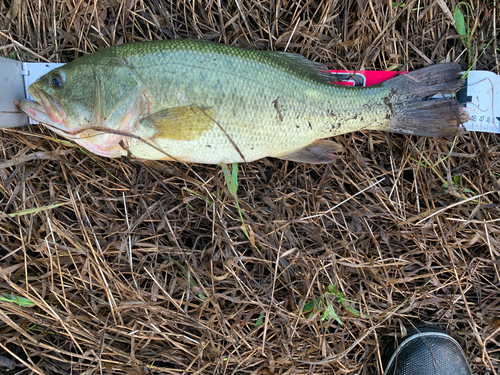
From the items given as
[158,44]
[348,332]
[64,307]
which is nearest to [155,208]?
[64,307]

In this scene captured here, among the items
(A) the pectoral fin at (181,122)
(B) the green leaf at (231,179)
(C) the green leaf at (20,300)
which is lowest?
(C) the green leaf at (20,300)

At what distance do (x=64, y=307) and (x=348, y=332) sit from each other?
7.64 ft

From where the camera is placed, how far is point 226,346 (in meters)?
2.30

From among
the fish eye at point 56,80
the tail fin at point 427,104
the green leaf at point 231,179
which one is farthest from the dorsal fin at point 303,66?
the fish eye at point 56,80

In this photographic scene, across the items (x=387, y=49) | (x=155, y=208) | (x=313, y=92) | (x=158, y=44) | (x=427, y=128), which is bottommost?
(x=155, y=208)

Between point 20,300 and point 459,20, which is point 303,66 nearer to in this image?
point 459,20

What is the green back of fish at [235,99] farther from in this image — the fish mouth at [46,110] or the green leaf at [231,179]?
the fish mouth at [46,110]

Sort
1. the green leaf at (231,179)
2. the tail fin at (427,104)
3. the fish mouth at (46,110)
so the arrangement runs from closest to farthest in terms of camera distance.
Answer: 1. the fish mouth at (46,110)
2. the green leaf at (231,179)
3. the tail fin at (427,104)

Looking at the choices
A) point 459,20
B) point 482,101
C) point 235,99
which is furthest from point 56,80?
point 482,101

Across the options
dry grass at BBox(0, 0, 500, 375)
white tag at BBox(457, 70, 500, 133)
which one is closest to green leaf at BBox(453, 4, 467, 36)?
dry grass at BBox(0, 0, 500, 375)

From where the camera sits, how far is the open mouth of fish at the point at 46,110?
188 cm

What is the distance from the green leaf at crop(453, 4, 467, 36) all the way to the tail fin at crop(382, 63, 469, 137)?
0.49 meters

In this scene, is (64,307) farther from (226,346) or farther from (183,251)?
(226,346)

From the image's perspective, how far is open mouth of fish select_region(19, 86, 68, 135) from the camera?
1879 millimetres
